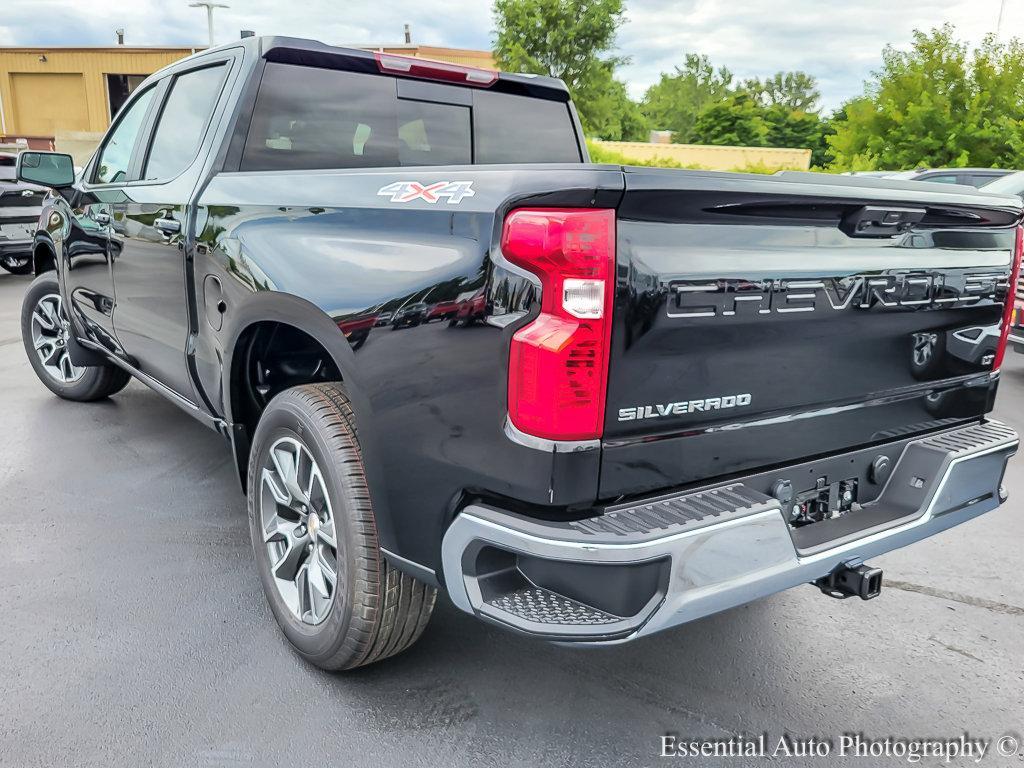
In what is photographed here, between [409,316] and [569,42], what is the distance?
38.2 m

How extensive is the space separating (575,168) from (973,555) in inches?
114

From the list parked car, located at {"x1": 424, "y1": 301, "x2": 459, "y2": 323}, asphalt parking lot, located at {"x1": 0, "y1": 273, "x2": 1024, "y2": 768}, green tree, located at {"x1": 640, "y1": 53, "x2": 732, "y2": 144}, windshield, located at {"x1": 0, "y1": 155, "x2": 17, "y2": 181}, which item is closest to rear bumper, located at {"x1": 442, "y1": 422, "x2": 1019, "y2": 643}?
parked car, located at {"x1": 424, "y1": 301, "x2": 459, "y2": 323}

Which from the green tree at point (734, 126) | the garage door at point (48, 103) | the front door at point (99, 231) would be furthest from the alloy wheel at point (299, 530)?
the green tree at point (734, 126)

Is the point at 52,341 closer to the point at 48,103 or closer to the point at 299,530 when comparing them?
the point at 299,530

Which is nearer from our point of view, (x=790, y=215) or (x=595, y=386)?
(x=595, y=386)

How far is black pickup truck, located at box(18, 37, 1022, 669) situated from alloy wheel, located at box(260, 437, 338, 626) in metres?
0.01

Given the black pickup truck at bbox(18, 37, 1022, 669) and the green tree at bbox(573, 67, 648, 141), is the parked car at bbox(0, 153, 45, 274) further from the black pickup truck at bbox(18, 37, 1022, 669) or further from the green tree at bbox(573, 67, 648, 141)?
the green tree at bbox(573, 67, 648, 141)

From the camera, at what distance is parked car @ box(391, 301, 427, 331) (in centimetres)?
197

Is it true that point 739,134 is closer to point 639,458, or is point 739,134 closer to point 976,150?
point 976,150

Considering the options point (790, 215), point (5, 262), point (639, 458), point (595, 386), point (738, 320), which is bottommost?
point (5, 262)

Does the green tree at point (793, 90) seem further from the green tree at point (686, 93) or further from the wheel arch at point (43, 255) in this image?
the wheel arch at point (43, 255)

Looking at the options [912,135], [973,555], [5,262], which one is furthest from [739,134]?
[973,555]

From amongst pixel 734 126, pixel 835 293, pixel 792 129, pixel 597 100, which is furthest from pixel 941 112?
pixel 792 129

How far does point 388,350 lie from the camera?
2.04 metres
